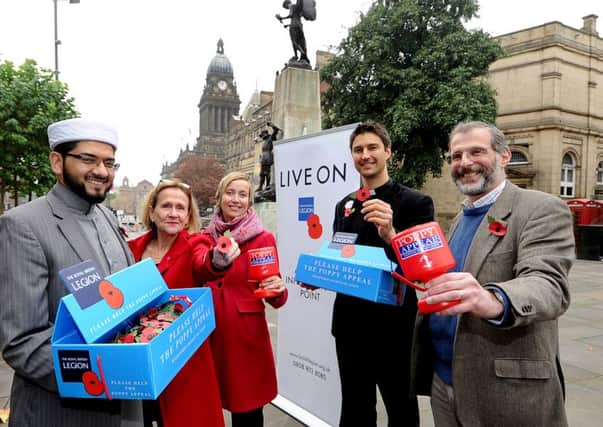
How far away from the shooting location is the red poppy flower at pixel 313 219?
130 inches

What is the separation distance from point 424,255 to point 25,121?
10.3 m

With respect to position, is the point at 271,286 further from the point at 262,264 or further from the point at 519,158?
the point at 519,158

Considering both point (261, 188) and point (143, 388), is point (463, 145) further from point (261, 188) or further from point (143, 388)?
point (261, 188)

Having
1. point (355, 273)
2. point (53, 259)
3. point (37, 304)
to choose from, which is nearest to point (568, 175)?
point (355, 273)

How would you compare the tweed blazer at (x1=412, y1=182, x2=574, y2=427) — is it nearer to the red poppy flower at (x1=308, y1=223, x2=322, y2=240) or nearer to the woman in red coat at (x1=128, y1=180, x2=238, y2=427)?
the woman in red coat at (x1=128, y1=180, x2=238, y2=427)

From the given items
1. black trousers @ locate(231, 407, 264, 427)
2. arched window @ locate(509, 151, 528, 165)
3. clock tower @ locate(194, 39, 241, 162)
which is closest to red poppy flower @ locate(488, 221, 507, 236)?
black trousers @ locate(231, 407, 264, 427)

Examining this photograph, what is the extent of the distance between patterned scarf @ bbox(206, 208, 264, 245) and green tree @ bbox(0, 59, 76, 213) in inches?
304

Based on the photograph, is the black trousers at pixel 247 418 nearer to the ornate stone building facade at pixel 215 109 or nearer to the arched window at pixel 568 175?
the arched window at pixel 568 175

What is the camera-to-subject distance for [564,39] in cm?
2673

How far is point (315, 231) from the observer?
3342 millimetres

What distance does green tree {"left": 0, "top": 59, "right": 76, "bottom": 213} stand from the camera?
8.73 meters

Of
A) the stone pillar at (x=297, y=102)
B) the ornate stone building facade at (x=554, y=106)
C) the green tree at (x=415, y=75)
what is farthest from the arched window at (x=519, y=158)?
the stone pillar at (x=297, y=102)

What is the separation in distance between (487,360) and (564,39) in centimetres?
3166

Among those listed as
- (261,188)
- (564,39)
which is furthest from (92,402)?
(564,39)
